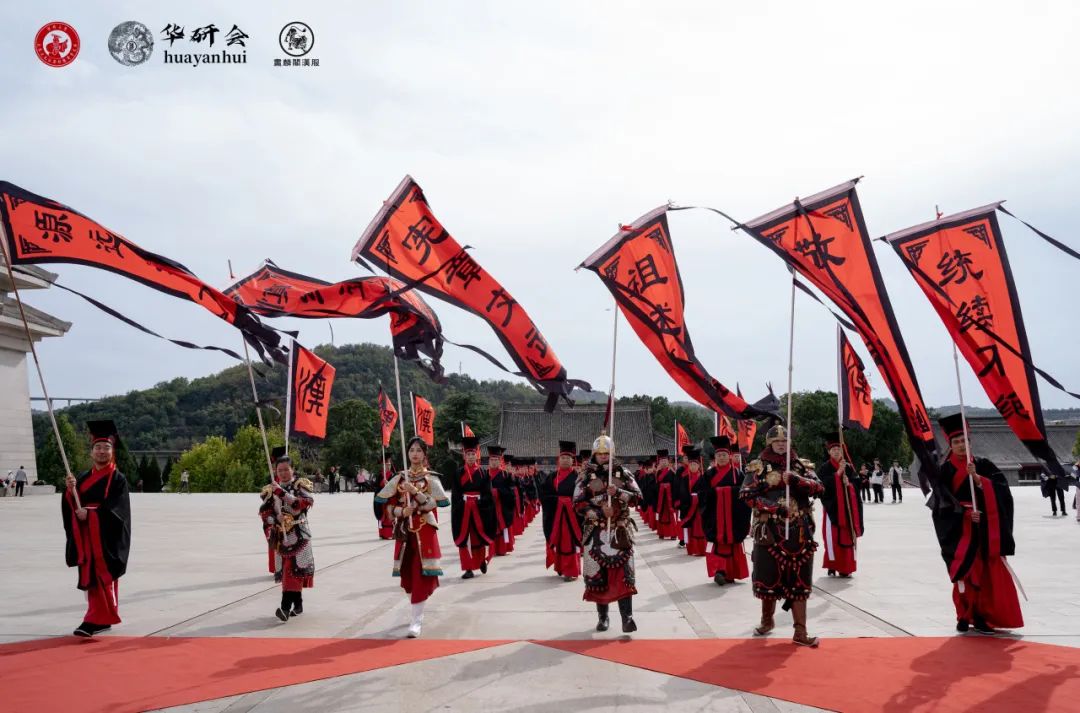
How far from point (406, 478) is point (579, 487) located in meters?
1.68

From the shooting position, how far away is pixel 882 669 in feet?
20.3

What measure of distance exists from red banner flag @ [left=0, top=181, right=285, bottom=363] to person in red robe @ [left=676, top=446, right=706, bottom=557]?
7129mm

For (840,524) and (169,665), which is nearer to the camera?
(169,665)

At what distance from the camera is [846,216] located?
7820 mm

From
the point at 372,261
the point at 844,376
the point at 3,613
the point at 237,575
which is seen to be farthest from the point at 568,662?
the point at 844,376

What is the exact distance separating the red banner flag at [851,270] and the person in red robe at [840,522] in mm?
3723

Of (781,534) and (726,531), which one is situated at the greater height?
(781,534)

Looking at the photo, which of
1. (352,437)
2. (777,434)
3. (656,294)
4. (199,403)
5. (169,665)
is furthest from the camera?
(199,403)

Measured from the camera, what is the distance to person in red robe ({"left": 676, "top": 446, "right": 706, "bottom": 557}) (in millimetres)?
13680

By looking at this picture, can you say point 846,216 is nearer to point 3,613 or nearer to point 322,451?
point 3,613

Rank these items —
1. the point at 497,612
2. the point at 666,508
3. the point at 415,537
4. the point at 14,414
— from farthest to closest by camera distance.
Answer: the point at 14,414 < the point at 666,508 < the point at 497,612 < the point at 415,537

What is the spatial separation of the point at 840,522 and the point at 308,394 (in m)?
9.00

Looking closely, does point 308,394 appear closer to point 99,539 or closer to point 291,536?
point 291,536

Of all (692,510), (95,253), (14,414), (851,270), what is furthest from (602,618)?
(14,414)
